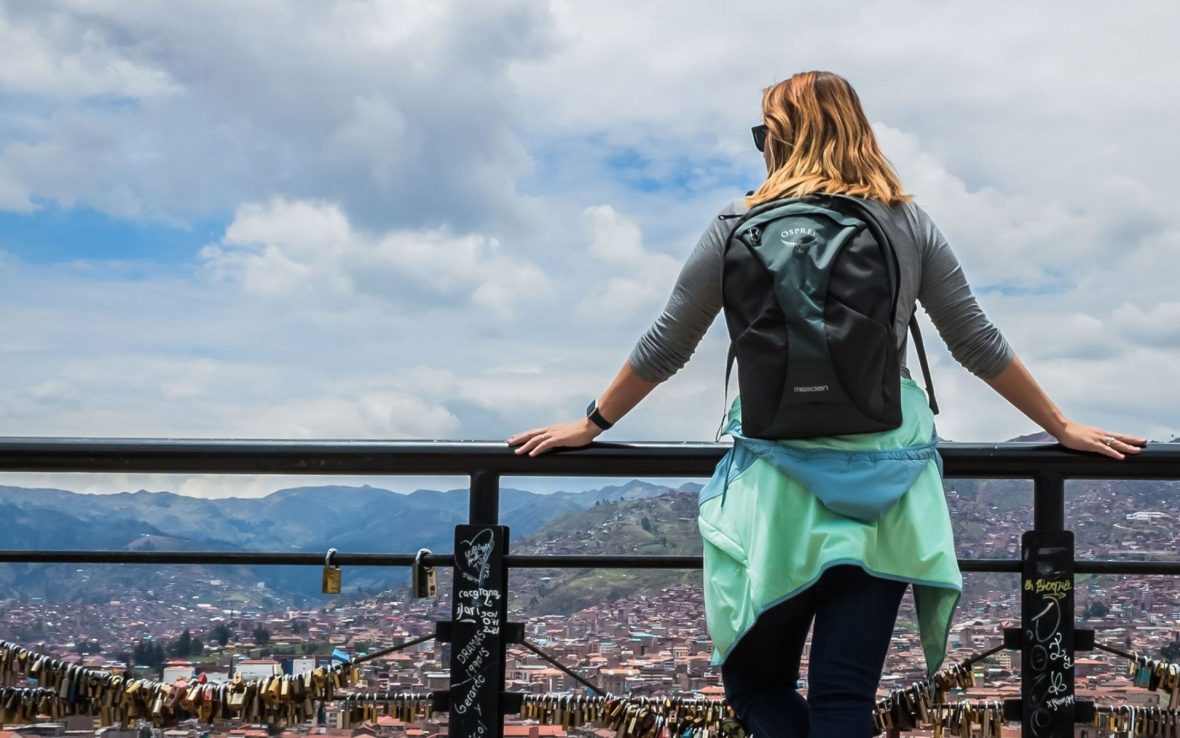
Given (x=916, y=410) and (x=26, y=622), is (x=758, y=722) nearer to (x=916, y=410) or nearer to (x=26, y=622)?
(x=916, y=410)

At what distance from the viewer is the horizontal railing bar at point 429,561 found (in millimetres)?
2412

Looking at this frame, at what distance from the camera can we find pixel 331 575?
2.46 meters

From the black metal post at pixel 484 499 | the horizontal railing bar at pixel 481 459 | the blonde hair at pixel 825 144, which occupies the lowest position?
the black metal post at pixel 484 499

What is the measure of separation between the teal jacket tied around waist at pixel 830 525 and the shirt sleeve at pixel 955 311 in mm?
220

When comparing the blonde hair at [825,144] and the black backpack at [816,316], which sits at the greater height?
the blonde hair at [825,144]

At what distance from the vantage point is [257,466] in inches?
92.8

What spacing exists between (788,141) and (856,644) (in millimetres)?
949

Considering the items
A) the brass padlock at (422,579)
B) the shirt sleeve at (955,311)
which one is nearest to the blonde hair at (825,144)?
→ the shirt sleeve at (955,311)

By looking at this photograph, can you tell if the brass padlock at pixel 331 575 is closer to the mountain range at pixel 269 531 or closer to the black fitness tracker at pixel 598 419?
the mountain range at pixel 269 531

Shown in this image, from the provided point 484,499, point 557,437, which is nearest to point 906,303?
point 557,437

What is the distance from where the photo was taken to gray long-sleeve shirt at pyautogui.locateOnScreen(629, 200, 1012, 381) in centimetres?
198

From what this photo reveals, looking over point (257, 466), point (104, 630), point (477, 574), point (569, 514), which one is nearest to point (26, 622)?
point (104, 630)

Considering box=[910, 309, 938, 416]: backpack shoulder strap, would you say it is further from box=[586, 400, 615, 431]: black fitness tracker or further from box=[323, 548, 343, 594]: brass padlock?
box=[323, 548, 343, 594]: brass padlock

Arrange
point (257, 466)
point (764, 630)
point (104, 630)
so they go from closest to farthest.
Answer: point (764, 630)
point (257, 466)
point (104, 630)
